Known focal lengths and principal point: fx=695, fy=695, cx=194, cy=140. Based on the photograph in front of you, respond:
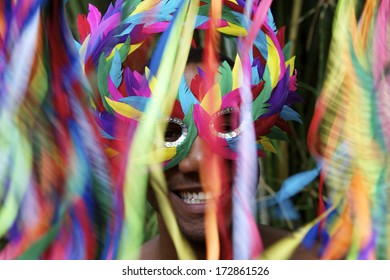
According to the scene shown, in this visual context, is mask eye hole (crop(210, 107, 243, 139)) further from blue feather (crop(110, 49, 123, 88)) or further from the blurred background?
the blurred background

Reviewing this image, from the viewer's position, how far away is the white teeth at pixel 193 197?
1.03m

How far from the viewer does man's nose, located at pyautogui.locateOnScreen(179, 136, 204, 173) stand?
986mm

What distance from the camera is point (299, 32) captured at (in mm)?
1608

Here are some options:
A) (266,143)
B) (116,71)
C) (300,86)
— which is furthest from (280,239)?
(300,86)

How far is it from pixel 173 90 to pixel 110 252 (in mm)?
261

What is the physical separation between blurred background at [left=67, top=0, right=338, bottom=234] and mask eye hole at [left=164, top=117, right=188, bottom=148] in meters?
0.56

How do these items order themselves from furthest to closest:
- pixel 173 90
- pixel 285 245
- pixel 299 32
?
pixel 299 32, pixel 285 245, pixel 173 90

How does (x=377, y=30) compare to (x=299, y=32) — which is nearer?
(x=377, y=30)

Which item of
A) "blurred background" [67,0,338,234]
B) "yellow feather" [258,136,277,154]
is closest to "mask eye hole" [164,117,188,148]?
"yellow feather" [258,136,277,154]

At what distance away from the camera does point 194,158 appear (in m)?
0.99

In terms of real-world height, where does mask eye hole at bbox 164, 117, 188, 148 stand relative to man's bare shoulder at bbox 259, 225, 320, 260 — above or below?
above

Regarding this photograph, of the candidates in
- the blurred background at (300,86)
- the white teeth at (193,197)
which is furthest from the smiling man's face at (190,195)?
the blurred background at (300,86)
